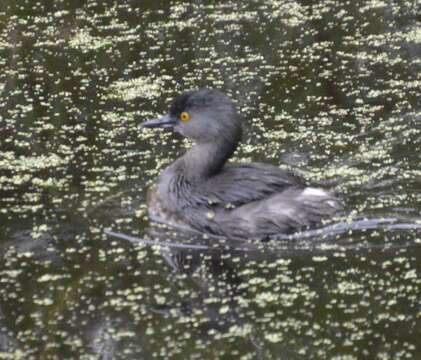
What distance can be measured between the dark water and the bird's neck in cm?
41

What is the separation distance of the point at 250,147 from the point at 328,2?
410 centimetres

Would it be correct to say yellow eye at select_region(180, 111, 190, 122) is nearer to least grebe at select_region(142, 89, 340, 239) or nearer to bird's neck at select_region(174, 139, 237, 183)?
least grebe at select_region(142, 89, 340, 239)

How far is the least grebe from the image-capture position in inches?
264

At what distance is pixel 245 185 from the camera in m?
6.81

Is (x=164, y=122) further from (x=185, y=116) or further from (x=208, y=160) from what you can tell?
(x=208, y=160)

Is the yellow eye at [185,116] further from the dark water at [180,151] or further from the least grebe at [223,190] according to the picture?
the dark water at [180,151]

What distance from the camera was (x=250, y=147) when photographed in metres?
7.96

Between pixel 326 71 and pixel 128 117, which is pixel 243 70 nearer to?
pixel 326 71

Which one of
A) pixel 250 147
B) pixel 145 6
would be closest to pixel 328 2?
pixel 145 6

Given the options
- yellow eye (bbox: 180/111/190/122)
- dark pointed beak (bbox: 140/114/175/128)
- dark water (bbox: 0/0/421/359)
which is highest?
yellow eye (bbox: 180/111/190/122)

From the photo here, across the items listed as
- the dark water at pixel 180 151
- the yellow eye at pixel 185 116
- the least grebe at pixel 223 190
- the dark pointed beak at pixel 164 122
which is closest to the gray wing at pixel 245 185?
the least grebe at pixel 223 190

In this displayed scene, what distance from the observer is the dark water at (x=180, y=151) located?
541cm

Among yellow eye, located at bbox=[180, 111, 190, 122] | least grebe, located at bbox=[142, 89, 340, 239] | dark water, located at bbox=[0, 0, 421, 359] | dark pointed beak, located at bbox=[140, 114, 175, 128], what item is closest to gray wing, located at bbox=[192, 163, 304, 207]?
least grebe, located at bbox=[142, 89, 340, 239]

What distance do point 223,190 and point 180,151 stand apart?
4.09 ft
